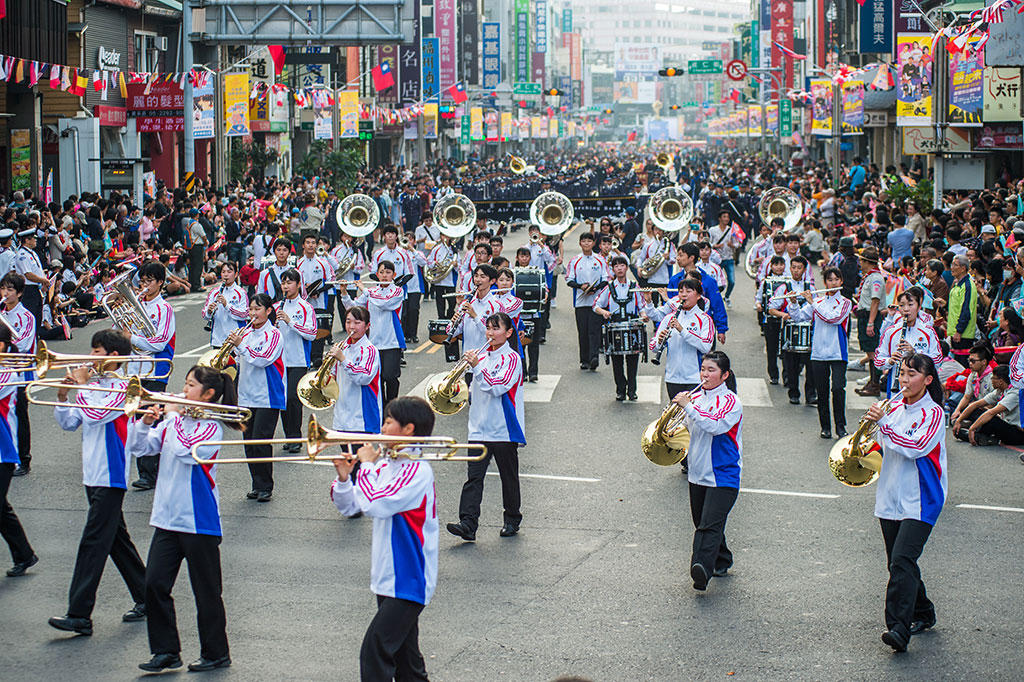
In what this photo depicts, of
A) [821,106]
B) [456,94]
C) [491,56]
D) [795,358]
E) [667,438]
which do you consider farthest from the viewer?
[491,56]

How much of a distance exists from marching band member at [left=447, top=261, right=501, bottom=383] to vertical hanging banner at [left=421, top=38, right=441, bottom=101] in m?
62.8

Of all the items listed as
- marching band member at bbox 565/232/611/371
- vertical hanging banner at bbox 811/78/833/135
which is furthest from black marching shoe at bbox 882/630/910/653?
vertical hanging banner at bbox 811/78/833/135

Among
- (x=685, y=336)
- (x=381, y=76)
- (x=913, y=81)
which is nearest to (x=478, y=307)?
(x=685, y=336)

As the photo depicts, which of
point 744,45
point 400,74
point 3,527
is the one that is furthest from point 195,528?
point 744,45

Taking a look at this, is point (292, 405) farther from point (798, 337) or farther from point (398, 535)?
point (398, 535)

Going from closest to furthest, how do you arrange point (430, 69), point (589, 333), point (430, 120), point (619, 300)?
point (619, 300)
point (589, 333)
point (430, 120)
point (430, 69)

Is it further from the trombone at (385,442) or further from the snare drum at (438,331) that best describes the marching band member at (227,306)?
the trombone at (385,442)

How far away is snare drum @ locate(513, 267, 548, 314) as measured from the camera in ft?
57.5

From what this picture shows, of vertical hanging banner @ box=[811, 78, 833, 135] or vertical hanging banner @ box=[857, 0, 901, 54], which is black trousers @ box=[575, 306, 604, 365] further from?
vertical hanging banner @ box=[811, 78, 833, 135]

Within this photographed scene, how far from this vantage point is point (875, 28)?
3850 centimetres

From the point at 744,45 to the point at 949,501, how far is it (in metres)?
110

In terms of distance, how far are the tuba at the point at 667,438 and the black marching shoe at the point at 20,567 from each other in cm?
415

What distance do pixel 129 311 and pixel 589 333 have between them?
7.38 m

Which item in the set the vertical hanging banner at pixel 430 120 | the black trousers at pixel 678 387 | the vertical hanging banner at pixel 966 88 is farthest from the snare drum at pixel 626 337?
the vertical hanging banner at pixel 430 120
